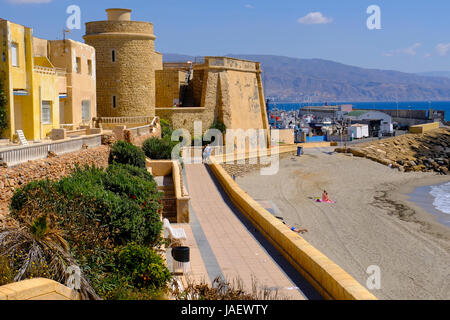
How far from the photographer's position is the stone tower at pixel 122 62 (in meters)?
27.2

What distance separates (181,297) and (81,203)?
304 cm

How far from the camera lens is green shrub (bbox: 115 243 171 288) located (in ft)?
27.0

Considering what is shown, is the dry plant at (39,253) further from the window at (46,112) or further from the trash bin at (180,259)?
the window at (46,112)

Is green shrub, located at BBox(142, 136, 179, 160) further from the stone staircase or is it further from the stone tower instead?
the stone tower

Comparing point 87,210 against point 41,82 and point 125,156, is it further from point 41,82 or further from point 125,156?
point 41,82

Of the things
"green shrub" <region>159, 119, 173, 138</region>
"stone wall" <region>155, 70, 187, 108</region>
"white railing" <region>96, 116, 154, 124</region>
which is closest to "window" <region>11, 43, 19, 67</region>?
"white railing" <region>96, 116, 154, 124</region>

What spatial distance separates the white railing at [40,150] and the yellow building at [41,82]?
11.3ft

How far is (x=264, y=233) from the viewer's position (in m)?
12.6

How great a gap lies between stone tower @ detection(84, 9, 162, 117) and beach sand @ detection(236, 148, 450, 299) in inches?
339

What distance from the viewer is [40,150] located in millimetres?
12898

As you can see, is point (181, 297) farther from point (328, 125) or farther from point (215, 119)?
point (328, 125)
